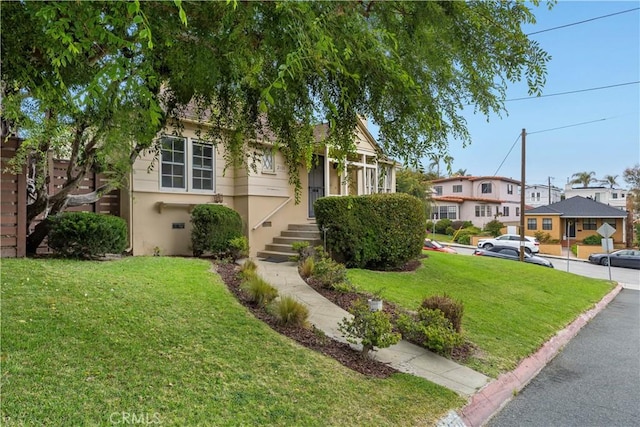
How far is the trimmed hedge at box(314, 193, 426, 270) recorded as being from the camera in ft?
34.1

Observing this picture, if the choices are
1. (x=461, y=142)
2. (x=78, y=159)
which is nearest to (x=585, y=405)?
(x=461, y=142)

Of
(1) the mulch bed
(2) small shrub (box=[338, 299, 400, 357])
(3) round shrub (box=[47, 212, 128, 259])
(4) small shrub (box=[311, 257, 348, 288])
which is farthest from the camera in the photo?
(4) small shrub (box=[311, 257, 348, 288])

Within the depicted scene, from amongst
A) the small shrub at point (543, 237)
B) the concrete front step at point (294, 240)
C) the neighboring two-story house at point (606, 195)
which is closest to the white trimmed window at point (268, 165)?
the concrete front step at point (294, 240)

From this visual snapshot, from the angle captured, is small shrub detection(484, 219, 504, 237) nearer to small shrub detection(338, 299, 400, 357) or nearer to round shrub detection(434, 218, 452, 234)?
round shrub detection(434, 218, 452, 234)

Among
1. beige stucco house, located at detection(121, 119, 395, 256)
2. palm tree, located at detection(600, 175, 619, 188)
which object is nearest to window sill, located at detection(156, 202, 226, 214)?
beige stucco house, located at detection(121, 119, 395, 256)

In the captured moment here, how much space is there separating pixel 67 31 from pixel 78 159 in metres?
6.19

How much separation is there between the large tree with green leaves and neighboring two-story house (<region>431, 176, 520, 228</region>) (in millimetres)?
42754

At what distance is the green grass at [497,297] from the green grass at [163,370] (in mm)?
2231

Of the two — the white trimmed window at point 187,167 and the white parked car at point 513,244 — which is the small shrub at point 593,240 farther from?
the white trimmed window at point 187,167

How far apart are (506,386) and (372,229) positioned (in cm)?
616

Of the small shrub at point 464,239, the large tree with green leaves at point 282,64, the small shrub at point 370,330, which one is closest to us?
the large tree with green leaves at point 282,64

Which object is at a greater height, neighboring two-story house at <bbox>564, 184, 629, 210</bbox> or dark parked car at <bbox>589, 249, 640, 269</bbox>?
neighboring two-story house at <bbox>564, 184, 629, 210</bbox>

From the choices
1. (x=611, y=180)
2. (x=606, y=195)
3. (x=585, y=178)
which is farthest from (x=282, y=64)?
(x=585, y=178)

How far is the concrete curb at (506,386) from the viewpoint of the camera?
13.4ft
